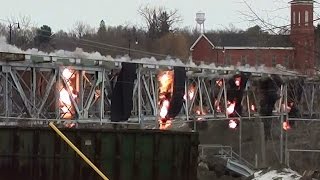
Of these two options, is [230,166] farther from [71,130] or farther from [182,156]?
[71,130]

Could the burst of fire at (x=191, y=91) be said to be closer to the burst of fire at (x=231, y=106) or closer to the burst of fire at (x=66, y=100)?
the burst of fire at (x=231, y=106)

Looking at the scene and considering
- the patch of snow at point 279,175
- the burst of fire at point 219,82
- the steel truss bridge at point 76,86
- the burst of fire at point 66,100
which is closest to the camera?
the patch of snow at point 279,175

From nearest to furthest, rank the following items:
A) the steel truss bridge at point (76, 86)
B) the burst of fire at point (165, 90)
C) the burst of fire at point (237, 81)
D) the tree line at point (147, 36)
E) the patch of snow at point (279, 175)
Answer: the patch of snow at point (279, 175) → the steel truss bridge at point (76, 86) → the burst of fire at point (165, 90) → the burst of fire at point (237, 81) → the tree line at point (147, 36)

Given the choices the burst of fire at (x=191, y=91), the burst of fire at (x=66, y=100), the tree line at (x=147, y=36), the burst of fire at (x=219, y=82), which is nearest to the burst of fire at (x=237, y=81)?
the burst of fire at (x=219, y=82)

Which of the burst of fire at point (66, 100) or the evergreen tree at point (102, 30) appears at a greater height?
the evergreen tree at point (102, 30)

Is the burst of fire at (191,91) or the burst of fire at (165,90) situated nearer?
the burst of fire at (165,90)

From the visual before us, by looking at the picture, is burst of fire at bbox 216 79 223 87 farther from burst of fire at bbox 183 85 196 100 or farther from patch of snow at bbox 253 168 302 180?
patch of snow at bbox 253 168 302 180

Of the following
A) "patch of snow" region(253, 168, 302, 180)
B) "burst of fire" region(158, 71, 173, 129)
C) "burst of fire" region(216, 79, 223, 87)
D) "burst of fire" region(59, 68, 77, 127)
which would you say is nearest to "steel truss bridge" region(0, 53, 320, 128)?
"burst of fire" region(59, 68, 77, 127)

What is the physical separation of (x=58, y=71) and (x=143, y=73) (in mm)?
6221

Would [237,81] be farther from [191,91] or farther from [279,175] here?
[279,175]

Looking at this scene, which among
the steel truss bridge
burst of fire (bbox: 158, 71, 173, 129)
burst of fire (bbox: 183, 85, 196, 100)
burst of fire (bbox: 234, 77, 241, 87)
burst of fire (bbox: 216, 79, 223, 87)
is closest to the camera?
the steel truss bridge

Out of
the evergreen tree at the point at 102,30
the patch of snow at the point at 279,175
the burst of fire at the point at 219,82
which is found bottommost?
the patch of snow at the point at 279,175

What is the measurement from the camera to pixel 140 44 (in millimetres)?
118375

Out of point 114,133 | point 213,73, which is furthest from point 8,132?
point 213,73
